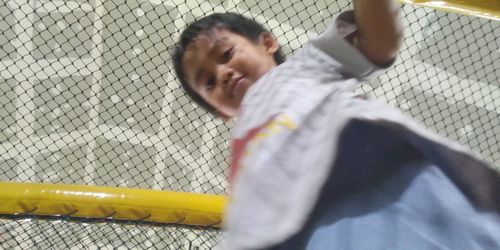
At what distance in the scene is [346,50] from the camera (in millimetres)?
508

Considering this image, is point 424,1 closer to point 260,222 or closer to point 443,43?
point 443,43

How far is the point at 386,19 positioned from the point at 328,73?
68 mm

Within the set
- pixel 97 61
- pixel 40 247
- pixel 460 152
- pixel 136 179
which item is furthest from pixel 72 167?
pixel 460 152

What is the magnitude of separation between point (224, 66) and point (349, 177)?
0.79ft

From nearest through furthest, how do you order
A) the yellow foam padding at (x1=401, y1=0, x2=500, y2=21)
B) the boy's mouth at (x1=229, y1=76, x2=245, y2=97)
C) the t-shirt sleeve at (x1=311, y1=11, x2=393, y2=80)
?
the t-shirt sleeve at (x1=311, y1=11, x2=393, y2=80) → the boy's mouth at (x1=229, y1=76, x2=245, y2=97) → the yellow foam padding at (x1=401, y1=0, x2=500, y2=21)

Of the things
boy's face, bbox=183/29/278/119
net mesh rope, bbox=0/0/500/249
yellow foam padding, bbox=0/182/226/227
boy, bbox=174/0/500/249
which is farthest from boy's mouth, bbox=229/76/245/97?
net mesh rope, bbox=0/0/500/249

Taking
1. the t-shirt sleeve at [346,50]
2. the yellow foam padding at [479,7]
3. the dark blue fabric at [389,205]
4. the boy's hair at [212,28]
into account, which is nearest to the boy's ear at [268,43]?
the boy's hair at [212,28]

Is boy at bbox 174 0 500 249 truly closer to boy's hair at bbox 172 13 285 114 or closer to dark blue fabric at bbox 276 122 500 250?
dark blue fabric at bbox 276 122 500 250

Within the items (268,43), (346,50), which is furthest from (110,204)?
(346,50)

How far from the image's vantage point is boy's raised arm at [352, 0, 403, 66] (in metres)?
0.49

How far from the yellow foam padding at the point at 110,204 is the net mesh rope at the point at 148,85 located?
1.37 ft

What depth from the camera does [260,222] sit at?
1.34 ft

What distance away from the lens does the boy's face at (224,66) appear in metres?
0.62

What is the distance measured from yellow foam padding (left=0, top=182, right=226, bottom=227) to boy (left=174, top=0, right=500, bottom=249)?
0.66m
